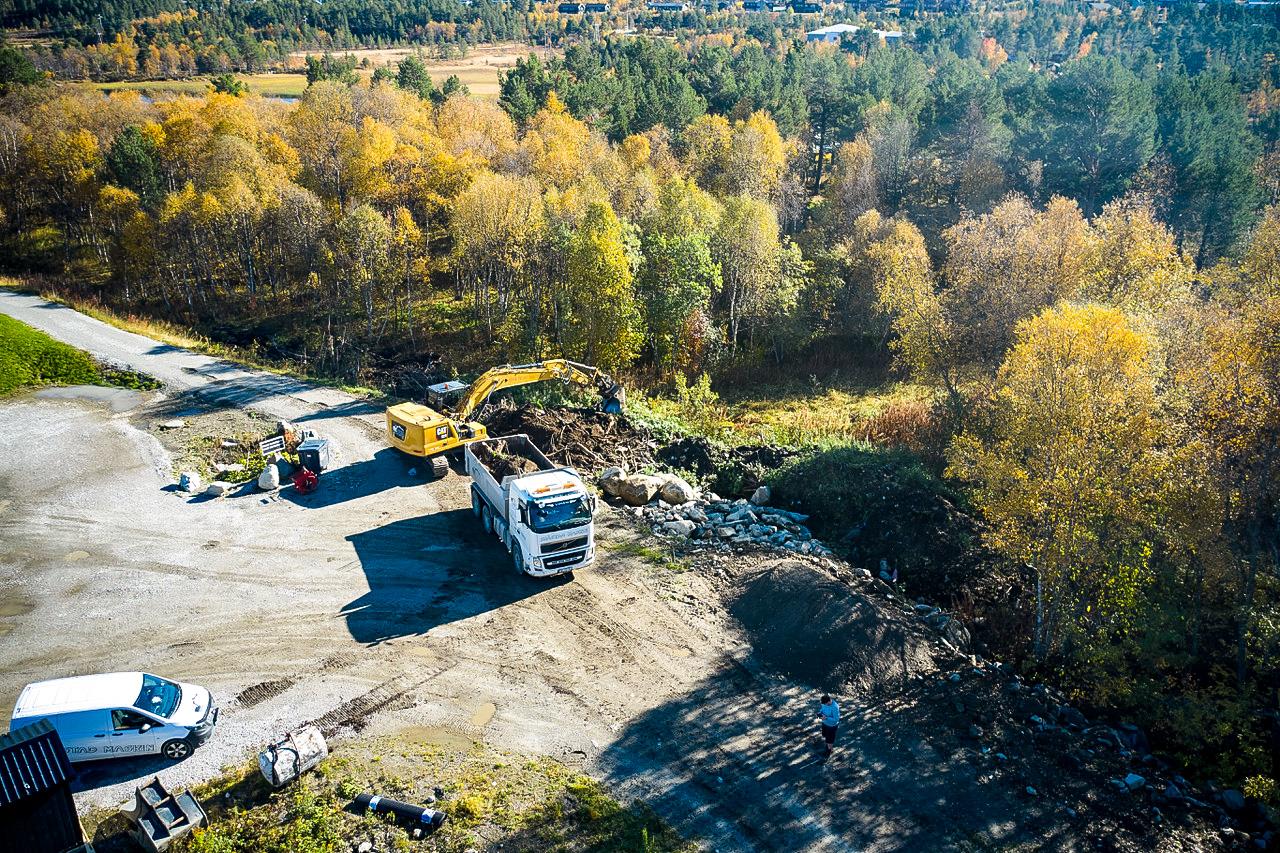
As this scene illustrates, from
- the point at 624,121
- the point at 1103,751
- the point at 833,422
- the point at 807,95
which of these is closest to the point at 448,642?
the point at 1103,751

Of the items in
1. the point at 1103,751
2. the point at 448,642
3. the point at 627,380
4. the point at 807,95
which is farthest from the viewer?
the point at 807,95

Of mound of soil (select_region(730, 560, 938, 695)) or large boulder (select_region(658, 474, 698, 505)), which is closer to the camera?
mound of soil (select_region(730, 560, 938, 695))

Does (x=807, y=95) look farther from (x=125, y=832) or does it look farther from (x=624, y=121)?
(x=125, y=832)

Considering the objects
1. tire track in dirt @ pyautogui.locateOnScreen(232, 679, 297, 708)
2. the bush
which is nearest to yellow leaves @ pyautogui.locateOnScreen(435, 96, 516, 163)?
the bush

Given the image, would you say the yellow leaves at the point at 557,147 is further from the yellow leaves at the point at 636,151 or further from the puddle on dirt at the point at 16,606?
the puddle on dirt at the point at 16,606

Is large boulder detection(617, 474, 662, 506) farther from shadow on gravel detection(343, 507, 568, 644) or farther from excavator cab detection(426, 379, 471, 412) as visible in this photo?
excavator cab detection(426, 379, 471, 412)
